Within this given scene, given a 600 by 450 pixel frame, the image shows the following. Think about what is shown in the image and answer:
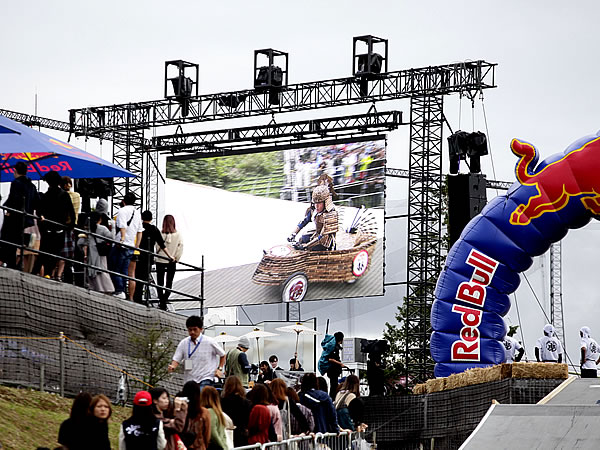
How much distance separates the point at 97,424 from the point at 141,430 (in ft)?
1.48

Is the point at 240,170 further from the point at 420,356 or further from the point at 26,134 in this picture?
the point at 26,134

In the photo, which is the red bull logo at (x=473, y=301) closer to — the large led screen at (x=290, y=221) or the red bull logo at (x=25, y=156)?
the red bull logo at (x=25, y=156)

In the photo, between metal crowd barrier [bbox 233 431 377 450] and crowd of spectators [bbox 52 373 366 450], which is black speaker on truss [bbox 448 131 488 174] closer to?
metal crowd barrier [bbox 233 431 377 450]

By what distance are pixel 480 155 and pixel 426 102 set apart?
5.51 meters

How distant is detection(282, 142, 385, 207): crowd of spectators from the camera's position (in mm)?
34562

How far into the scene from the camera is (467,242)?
2261cm

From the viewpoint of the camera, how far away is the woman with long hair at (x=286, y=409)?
43.0ft

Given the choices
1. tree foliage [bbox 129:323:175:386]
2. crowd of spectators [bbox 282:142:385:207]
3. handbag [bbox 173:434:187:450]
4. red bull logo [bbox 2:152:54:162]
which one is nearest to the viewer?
handbag [bbox 173:434:187:450]

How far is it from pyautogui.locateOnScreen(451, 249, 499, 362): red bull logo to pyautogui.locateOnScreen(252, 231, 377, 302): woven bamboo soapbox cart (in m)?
11.9

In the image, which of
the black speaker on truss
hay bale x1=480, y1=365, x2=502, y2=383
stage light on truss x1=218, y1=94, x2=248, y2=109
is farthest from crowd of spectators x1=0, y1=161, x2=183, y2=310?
stage light on truss x1=218, y1=94, x2=248, y2=109

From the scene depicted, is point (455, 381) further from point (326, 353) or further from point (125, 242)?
point (125, 242)

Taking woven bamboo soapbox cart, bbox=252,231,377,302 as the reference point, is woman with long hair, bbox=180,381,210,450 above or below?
below

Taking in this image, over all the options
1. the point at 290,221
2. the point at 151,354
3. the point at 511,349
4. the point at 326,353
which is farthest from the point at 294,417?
the point at 290,221

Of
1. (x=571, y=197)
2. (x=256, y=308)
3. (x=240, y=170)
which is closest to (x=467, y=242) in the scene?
(x=571, y=197)
